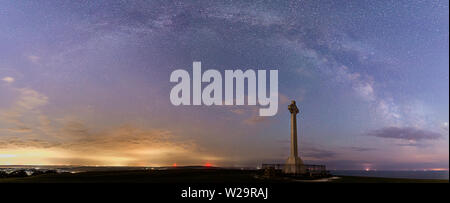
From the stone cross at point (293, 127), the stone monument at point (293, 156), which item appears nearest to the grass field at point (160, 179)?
the stone monument at point (293, 156)

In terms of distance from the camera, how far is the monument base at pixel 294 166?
32388 mm

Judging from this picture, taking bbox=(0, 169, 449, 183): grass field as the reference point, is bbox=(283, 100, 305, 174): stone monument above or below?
above

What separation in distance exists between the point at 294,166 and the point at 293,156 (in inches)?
47.4

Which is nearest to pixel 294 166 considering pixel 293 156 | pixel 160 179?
pixel 293 156

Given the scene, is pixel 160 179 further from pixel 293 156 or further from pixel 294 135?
pixel 294 135

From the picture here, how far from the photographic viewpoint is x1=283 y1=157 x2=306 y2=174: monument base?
3239 centimetres

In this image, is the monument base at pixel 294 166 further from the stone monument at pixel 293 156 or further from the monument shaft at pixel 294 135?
the monument shaft at pixel 294 135

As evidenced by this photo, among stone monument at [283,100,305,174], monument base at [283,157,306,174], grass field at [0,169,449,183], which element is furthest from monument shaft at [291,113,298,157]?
grass field at [0,169,449,183]

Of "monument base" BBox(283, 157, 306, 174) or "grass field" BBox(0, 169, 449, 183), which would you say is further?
"monument base" BBox(283, 157, 306, 174)

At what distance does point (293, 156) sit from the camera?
109ft

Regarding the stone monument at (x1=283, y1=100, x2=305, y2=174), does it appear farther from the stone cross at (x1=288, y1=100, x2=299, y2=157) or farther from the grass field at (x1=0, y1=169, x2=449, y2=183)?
the grass field at (x1=0, y1=169, x2=449, y2=183)

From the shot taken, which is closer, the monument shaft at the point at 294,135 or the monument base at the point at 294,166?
the monument base at the point at 294,166
